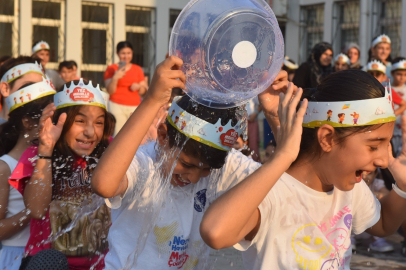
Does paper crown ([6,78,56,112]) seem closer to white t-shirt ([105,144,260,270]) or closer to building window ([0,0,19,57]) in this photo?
white t-shirt ([105,144,260,270])

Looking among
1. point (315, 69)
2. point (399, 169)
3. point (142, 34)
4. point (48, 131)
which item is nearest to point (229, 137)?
point (399, 169)

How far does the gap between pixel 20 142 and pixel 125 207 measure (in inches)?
57.6

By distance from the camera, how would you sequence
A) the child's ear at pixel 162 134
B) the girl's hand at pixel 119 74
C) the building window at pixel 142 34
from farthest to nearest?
the building window at pixel 142 34, the girl's hand at pixel 119 74, the child's ear at pixel 162 134

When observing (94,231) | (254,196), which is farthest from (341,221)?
(94,231)

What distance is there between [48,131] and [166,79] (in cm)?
150

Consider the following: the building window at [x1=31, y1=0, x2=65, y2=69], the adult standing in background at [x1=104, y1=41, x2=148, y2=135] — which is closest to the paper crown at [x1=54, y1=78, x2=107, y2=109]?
the adult standing in background at [x1=104, y1=41, x2=148, y2=135]

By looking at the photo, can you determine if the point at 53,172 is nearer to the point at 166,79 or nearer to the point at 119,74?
the point at 166,79

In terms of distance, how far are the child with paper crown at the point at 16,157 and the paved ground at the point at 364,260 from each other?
1883mm

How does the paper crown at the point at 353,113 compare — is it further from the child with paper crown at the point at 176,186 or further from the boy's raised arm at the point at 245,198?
the child with paper crown at the point at 176,186

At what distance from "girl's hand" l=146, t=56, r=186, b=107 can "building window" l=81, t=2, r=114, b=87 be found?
12013 mm

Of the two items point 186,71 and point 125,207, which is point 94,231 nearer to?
point 125,207

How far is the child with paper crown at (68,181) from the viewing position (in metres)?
3.51

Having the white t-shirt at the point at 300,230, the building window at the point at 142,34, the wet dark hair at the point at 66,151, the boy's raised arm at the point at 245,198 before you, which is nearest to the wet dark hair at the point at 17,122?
the wet dark hair at the point at 66,151

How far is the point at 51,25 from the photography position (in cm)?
1352
